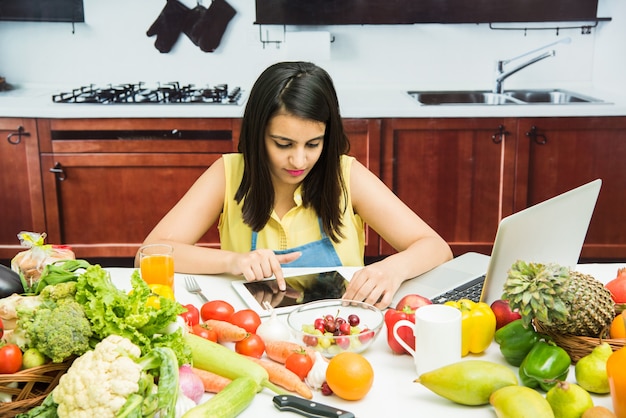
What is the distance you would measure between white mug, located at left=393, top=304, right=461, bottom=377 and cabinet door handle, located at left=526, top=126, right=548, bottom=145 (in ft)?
7.77

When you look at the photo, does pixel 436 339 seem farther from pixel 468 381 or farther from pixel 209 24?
pixel 209 24

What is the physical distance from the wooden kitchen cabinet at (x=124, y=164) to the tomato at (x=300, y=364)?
90.5 inches

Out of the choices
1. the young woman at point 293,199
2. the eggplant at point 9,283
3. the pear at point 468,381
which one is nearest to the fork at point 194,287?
the young woman at point 293,199

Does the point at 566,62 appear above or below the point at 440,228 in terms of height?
above

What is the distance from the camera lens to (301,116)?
1821mm

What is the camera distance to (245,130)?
1951mm

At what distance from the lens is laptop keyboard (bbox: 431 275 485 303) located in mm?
1582

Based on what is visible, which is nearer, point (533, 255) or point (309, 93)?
point (533, 255)

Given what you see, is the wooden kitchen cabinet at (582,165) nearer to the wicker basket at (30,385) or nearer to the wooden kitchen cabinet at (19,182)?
the wooden kitchen cabinet at (19,182)

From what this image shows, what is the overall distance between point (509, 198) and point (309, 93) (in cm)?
198

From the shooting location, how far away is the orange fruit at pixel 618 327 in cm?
120

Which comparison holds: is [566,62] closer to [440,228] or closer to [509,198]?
[509,198]

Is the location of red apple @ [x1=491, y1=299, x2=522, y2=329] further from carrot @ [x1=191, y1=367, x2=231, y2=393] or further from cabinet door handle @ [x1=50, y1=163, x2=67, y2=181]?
cabinet door handle @ [x1=50, y1=163, x2=67, y2=181]

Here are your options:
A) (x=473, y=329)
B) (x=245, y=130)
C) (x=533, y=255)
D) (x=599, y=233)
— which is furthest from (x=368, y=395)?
(x=599, y=233)
